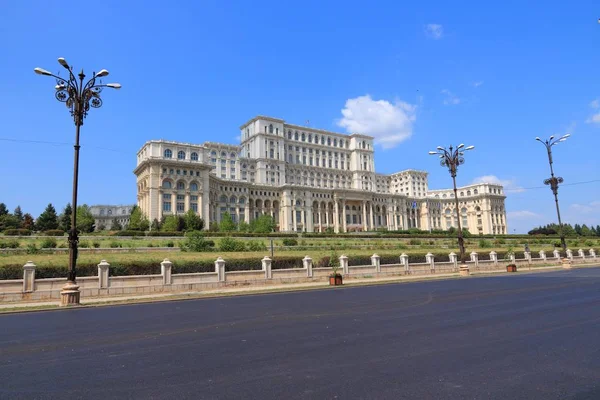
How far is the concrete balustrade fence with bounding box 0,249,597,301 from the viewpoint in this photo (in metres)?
19.5

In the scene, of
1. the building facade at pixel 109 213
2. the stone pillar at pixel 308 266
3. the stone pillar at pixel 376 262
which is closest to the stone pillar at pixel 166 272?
the stone pillar at pixel 308 266

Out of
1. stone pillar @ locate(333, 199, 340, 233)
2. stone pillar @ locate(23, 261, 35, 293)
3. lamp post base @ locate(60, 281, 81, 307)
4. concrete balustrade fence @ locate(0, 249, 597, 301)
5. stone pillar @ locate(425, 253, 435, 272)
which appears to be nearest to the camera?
lamp post base @ locate(60, 281, 81, 307)

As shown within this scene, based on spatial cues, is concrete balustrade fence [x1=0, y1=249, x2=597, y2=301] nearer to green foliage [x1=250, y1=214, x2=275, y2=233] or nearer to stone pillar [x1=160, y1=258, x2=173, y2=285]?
stone pillar [x1=160, y1=258, x2=173, y2=285]

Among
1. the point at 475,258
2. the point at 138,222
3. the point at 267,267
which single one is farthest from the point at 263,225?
the point at 267,267

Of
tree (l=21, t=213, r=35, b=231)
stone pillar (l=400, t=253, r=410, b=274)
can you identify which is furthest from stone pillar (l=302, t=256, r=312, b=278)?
tree (l=21, t=213, r=35, b=231)

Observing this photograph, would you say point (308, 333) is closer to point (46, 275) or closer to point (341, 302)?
point (341, 302)

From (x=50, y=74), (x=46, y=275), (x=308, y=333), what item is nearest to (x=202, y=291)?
(x=46, y=275)

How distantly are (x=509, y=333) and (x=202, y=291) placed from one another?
1758cm

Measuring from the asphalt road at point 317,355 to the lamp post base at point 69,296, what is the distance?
4634 mm

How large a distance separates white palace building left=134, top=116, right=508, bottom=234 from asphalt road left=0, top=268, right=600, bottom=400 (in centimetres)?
8418

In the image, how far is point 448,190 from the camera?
173000mm

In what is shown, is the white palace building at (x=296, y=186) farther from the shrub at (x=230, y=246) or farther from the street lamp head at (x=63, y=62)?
the street lamp head at (x=63, y=62)

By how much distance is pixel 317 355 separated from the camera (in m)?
7.11

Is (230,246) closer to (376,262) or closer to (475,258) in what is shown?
(376,262)
